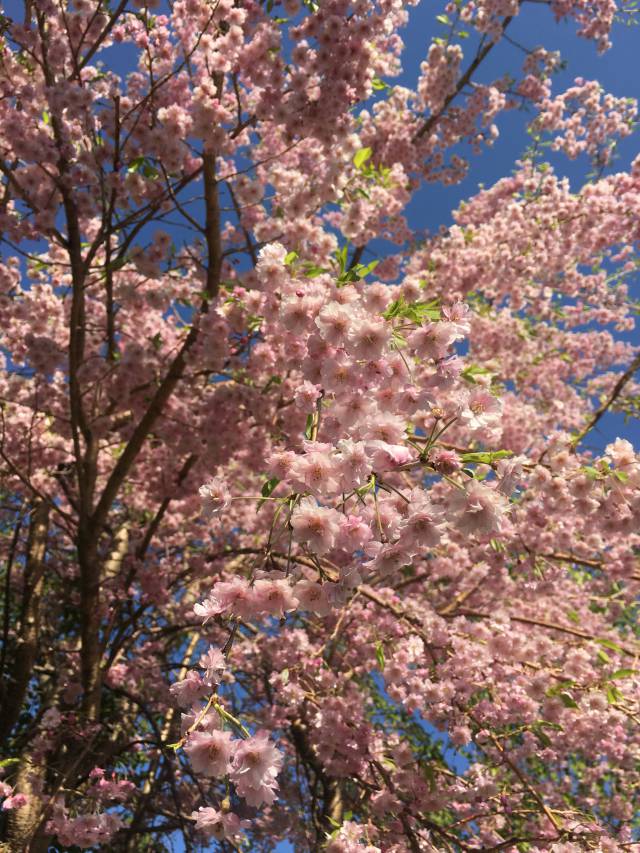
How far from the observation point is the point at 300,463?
5.41 feet

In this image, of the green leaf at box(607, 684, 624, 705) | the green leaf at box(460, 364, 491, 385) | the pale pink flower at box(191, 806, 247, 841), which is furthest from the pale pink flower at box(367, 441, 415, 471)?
the green leaf at box(607, 684, 624, 705)

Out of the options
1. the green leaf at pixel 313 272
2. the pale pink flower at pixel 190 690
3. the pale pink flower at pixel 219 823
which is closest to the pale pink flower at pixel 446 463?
the pale pink flower at pixel 190 690

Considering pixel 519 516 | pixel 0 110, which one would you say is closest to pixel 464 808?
pixel 519 516

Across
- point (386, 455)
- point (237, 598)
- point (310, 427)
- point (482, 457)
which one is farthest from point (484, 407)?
point (237, 598)

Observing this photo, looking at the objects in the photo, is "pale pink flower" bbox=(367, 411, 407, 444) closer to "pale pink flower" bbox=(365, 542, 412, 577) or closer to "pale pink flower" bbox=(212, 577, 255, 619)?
"pale pink flower" bbox=(365, 542, 412, 577)

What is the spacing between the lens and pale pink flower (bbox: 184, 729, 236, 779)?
1421 mm

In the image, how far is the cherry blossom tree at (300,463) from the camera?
72.5 inches

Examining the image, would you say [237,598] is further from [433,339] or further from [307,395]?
[433,339]

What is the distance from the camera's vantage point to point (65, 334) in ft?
21.2

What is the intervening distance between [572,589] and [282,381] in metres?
4.48

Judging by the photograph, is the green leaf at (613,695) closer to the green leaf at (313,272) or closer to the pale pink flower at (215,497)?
the pale pink flower at (215,497)

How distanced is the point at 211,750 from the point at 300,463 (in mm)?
782

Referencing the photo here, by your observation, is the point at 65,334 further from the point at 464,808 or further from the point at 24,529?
the point at 464,808

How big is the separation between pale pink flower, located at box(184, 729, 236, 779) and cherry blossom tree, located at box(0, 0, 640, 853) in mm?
14
